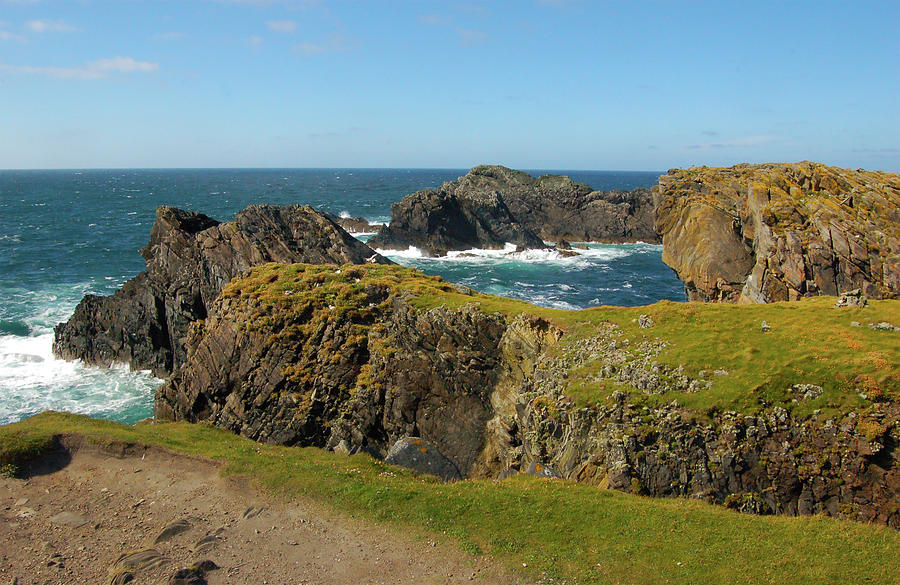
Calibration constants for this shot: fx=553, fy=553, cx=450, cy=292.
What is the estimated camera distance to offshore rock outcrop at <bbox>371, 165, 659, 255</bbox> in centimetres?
10744

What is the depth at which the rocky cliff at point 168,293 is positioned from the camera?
51.2 meters

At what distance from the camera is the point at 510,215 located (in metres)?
120

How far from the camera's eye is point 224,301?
36.6 meters

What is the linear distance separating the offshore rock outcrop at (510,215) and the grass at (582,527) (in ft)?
276

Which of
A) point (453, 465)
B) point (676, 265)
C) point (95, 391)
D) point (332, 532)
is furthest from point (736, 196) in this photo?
point (95, 391)

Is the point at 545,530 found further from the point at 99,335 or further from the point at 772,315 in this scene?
the point at 99,335

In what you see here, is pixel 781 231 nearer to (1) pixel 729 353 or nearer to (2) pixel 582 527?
(1) pixel 729 353

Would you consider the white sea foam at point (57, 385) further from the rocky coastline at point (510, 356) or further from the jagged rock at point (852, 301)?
the jagged rock at point (852, 301)

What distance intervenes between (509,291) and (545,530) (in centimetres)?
6126

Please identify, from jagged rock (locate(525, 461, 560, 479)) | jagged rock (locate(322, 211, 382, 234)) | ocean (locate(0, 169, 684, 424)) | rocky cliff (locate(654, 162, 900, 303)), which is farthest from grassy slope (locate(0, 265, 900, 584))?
jagged rock (locate(322, 211, 382, 234))

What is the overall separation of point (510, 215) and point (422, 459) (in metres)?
98.6

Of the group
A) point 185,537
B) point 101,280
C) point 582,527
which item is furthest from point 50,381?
point 582,527

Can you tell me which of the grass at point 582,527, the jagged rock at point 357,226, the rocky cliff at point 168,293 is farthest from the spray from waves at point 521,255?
the grass at point 582,527

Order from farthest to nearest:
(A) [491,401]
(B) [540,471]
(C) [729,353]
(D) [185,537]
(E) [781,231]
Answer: (E) [781,231] < (A) [491,401] < (C) [729,353] < (B) [540,471] < (D) [185,537]
